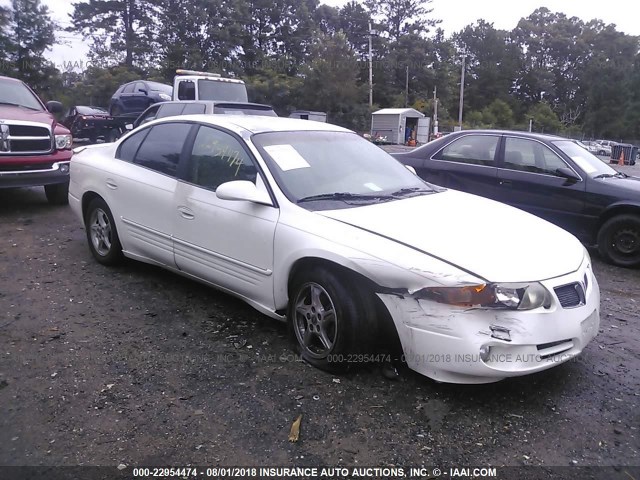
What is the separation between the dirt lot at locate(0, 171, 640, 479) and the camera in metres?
2.46

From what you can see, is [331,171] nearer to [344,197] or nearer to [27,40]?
[344,197]

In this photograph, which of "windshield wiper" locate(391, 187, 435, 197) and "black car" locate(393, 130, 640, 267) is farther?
"black car" locate(393, 130, 640, 267)

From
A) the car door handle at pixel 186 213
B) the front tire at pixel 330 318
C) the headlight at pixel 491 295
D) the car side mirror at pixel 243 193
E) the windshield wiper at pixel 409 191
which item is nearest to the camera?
the headlight at pixel 491 295

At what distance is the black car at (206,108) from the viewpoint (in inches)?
389

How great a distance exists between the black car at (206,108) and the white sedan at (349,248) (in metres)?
5.36

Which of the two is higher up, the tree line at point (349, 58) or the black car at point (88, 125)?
the tree line at point (349, 58)

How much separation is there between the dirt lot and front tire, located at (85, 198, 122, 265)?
2.54 ft

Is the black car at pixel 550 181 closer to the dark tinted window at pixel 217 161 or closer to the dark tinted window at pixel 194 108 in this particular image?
the dark tinted window at pixel 217 161

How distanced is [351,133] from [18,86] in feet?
20.5

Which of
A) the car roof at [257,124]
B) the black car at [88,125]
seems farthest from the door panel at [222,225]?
the black car at [88,125]

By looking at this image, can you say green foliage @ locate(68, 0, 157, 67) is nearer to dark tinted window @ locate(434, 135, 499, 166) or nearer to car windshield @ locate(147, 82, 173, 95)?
car windshield @ locate(147, 82, 173, 95)

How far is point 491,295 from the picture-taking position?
8.66 ft

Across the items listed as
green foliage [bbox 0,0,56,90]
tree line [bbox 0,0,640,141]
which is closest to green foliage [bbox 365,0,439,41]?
tree line [bbox 0,0,640,141]

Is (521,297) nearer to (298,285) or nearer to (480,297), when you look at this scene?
(480,297)
